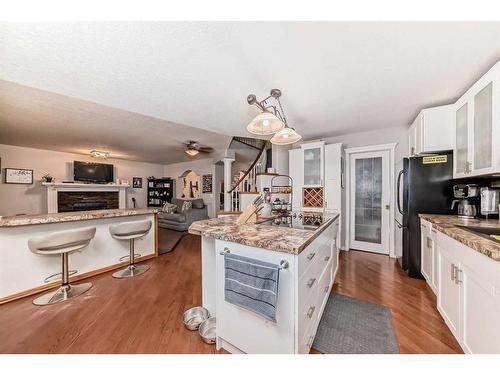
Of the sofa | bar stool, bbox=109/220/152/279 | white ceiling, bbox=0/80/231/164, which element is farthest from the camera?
the sofa

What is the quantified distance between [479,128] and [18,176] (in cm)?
871

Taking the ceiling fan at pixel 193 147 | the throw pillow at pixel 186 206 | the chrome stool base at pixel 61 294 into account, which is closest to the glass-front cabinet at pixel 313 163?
the ceiling fan at pixel 193 147

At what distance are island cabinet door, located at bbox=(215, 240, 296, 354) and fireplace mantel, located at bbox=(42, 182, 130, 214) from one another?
638cm

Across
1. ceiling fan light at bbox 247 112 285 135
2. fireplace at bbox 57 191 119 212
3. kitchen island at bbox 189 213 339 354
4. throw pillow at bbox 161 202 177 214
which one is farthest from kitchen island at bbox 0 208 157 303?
fireplace at bbox 57 191 119 212

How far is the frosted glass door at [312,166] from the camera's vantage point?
11.7 feet

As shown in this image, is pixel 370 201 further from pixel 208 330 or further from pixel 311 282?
pixel 208 330

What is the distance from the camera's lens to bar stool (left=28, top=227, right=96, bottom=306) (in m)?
1.97

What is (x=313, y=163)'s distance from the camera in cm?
362

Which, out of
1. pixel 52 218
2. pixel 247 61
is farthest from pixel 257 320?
pixel 52 218

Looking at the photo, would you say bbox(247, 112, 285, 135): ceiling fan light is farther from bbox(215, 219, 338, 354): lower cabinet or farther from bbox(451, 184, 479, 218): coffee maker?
bbox(451, 184, 479, 218): coffee maker
